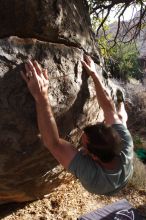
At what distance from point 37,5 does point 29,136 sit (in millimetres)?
1228

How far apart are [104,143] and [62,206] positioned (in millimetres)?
2569

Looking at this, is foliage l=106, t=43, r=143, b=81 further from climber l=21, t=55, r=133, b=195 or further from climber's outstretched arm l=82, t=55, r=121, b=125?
climber l=21, t=55, r=133, b=195

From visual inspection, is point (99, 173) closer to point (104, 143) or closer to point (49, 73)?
point (104, 143)

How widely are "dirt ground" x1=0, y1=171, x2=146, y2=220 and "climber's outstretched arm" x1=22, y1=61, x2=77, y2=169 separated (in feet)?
5.13

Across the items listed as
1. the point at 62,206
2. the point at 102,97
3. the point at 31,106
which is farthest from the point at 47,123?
the point at 62,206

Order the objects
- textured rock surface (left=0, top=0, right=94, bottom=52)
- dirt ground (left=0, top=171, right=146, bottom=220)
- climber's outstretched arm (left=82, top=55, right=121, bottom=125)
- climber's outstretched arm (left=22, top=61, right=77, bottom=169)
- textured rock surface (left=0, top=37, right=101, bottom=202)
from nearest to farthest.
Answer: climber's outstretched arm (left=22, top=61, right=77, bottom=169), textured rock surface (left=0, top=37, right=101, bottom=202), textured rock surface (left=0, top=0, right=94, bottom=52), climber's outstretched arm (left=82, top=55, right=121, bottom=125), dirt ground (left=0, top=171, right=146, bottom=220)

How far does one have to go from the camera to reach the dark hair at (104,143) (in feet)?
9.75

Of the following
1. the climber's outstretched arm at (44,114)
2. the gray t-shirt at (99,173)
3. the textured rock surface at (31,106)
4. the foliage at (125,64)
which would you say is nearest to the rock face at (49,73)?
the textured rock surface at (31,106)

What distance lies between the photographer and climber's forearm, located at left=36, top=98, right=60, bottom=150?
330cm

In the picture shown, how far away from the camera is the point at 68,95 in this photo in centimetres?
378

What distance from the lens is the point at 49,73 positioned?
3.63 metres

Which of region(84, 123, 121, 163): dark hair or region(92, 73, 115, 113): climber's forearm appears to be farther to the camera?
region(92, 73, 115, 113): climber's forearm

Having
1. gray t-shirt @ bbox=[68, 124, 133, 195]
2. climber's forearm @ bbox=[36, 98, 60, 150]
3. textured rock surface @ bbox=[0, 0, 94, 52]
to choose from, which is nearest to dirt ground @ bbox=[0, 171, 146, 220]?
climber's forearm @ bbox=[36, 98, 60, 150]

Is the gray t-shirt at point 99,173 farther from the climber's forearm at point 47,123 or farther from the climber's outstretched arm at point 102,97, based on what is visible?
the climber's outstretched arm at point 102,97
